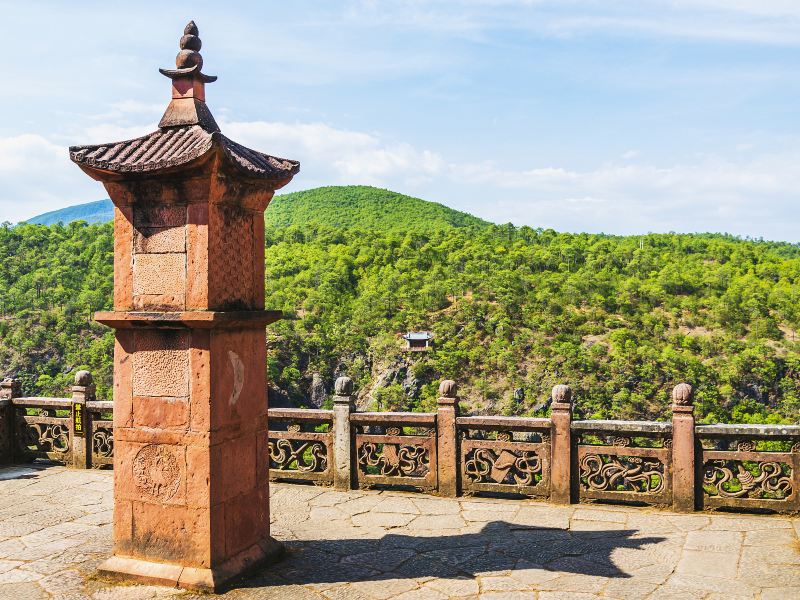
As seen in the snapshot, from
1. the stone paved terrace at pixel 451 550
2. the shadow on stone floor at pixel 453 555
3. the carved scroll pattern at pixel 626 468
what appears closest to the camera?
the stone paved terrace at pixel 451 550

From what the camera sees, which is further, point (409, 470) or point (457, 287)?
point (457, 287)

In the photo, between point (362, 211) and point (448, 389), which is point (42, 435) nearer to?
point (448, 389)

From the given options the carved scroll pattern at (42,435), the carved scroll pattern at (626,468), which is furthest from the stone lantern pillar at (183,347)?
the carved scroll pattern at (42,435)

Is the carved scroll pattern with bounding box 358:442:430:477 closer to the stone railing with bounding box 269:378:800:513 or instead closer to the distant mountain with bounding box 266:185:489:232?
the stone railing with bounding box 269:378:800:513

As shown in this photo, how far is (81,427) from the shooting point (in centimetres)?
838

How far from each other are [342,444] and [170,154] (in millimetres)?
3781

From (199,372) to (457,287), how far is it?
47.0 metres

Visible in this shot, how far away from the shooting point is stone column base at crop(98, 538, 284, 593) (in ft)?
14.6

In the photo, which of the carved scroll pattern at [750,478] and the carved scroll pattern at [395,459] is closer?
the carved scroll pattern at [750,478]

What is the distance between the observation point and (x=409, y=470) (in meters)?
7.18

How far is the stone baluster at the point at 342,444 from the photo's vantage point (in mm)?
7262

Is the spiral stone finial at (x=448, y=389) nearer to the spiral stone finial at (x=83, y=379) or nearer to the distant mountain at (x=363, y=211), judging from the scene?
the spiral stone finial at (x=83, y=379)

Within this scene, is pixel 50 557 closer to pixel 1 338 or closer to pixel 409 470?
pixel 409 470

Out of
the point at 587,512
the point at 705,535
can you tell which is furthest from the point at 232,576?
the point at 705,535
